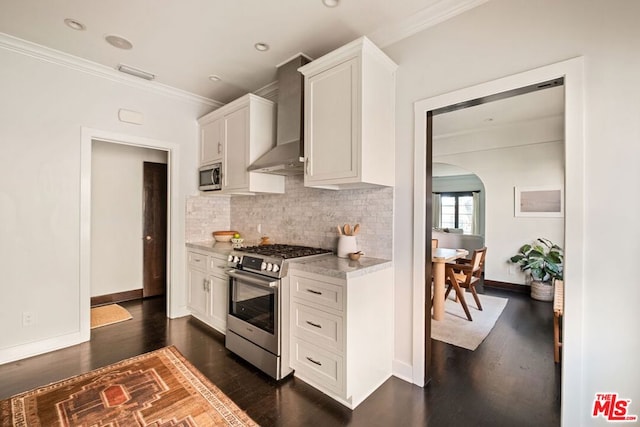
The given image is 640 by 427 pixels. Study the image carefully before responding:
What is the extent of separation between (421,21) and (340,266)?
1939 mm

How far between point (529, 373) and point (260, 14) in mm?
3563

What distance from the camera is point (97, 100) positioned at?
9.84ft

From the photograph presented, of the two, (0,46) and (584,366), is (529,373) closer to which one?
(584,366)

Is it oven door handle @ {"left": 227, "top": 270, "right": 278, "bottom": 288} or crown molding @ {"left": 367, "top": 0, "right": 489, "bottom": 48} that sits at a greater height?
crown molding @ {"left": 367, "top": 0, "right": 489, "bottom": 48}

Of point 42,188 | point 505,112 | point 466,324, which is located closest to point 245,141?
point 42,188

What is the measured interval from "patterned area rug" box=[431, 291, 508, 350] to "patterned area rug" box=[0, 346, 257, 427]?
2189mm

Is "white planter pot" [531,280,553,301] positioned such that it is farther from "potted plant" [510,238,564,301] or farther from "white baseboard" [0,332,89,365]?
"white baseboard" [0,332,89,365]

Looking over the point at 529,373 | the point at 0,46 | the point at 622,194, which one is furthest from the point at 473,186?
the point at 0,46

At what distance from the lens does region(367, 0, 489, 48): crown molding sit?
1974mm

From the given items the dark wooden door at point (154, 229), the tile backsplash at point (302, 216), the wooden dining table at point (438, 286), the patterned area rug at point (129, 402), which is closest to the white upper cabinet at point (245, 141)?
the tile backsplash at point (302, 216)

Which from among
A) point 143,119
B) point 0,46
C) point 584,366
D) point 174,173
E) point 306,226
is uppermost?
point 0,46

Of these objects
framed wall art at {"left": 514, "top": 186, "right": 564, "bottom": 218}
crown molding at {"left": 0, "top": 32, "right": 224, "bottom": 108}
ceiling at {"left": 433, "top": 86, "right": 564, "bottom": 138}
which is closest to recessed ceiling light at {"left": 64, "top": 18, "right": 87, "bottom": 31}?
crown molding at {"left": 0, "top": 32, "right": 224, "bottom": 108}

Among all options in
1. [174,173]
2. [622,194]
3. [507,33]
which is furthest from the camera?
[174,173]

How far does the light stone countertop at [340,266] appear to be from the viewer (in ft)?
6.36
